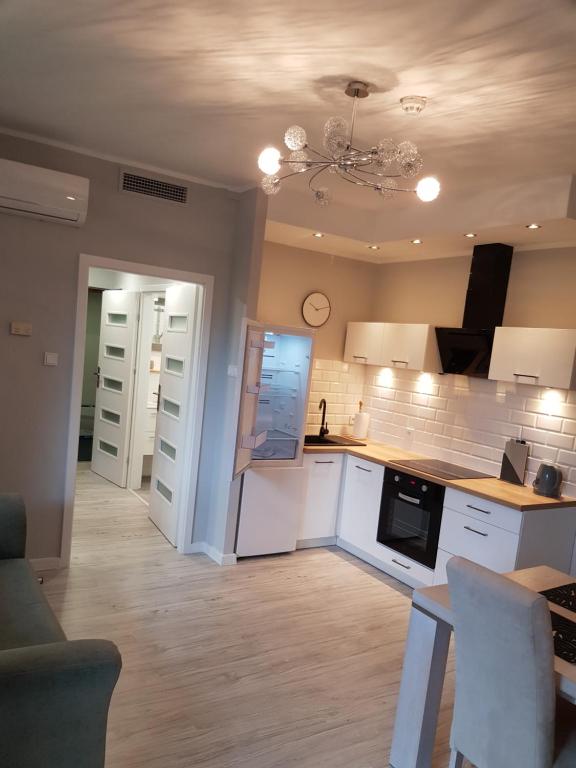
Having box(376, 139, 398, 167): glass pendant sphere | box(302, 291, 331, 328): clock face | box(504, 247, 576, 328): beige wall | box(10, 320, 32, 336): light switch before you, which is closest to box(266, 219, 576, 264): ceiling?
box(504, 247, 576, 328): beige wall

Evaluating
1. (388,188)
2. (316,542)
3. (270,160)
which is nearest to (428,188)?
(388,188)

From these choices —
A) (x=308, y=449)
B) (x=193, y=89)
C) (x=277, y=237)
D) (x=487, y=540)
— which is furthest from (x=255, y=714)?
(x=277, y=237)

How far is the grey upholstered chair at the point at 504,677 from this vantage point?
1647 mm

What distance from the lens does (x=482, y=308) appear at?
13.5 ft

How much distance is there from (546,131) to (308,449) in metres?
2.70

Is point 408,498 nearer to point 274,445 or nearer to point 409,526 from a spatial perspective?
point 409,526

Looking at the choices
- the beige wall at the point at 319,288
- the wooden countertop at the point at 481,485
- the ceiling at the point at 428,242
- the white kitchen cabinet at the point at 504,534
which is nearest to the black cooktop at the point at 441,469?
the wooden countertop at the point at 481,485

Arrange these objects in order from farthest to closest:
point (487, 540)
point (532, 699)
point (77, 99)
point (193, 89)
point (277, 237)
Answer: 1. point (277, 237)
2. point (487, 540)
3. point (77, 99)
4. point (193, 89)
5. point (532, 699)

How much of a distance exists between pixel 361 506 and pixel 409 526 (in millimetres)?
518

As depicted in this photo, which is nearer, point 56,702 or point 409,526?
point 56,702

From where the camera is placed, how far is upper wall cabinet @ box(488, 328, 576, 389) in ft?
11.3

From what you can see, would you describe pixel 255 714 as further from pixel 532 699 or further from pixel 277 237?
pixel 277 237

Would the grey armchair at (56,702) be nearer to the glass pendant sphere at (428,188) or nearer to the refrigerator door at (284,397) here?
the glass pendant sphere at (428,188)

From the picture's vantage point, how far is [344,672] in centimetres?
296
